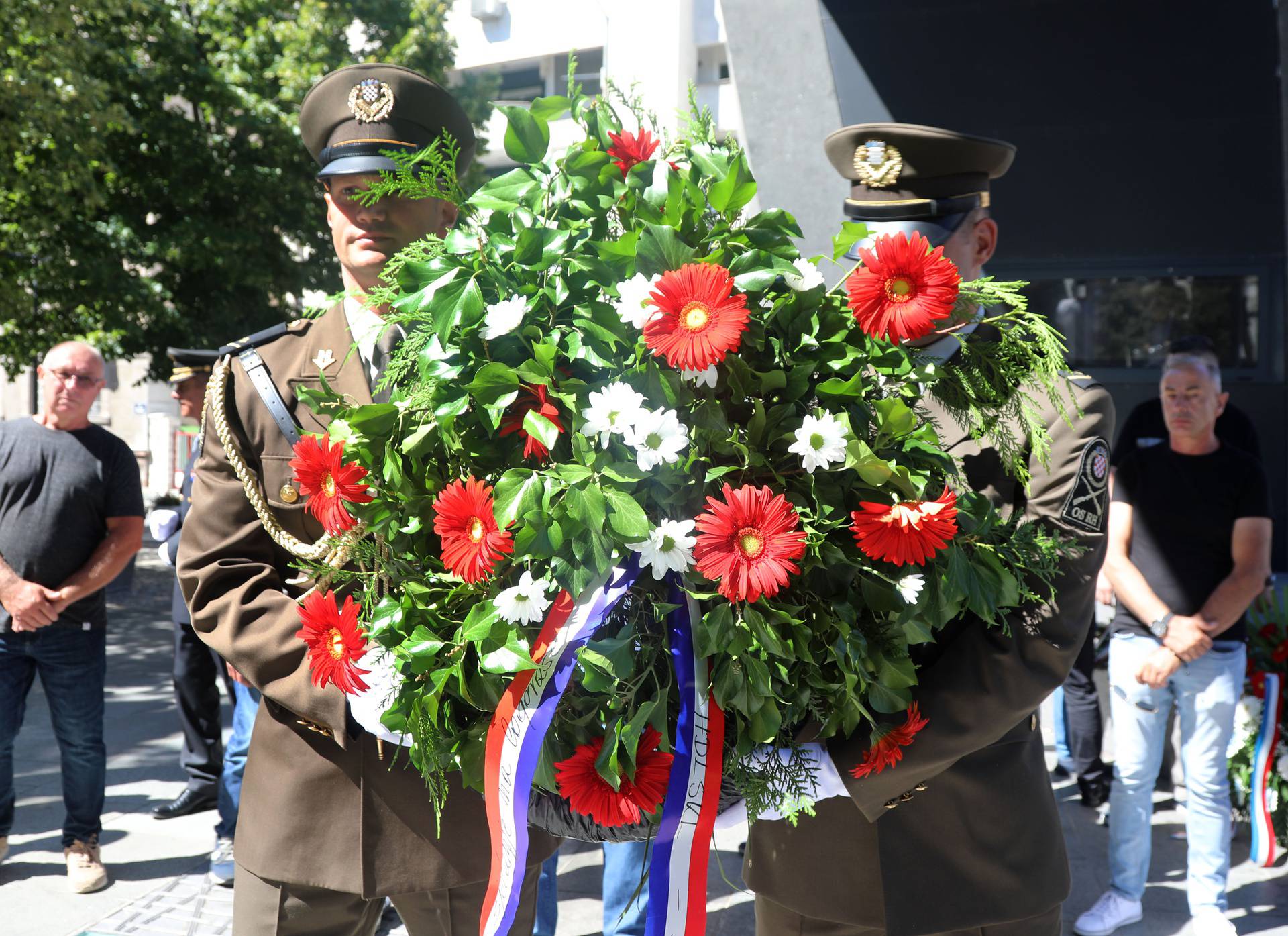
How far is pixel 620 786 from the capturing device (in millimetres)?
1432

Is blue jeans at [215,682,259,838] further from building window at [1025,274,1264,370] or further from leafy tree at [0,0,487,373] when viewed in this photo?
leafy tree at [0,0,487,373]

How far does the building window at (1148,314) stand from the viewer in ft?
23.5

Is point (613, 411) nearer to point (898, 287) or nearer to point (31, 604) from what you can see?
point (898, 287)

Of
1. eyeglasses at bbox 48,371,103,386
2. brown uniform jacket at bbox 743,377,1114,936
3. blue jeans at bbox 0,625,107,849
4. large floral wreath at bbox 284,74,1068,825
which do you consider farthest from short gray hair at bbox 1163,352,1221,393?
blue jeans at bbox 0,625,107,849

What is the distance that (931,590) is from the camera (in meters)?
1.45

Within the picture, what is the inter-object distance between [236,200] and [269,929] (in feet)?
41.4

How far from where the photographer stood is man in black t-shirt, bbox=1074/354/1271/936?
3.91 metres

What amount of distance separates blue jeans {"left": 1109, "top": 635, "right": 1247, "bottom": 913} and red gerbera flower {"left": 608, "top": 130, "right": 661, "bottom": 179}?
10.9 ft

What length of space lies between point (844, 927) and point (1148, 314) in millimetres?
6544

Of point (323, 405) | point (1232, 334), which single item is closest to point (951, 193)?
point (323, 405)

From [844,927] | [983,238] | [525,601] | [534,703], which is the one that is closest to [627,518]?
[525,601]

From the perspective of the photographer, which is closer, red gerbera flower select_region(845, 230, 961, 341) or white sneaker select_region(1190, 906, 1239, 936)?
red gerbera flower select_region(845, 230, 961, 341)

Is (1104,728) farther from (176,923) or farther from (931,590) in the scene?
(931,590)

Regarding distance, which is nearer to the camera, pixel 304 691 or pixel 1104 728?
pixel 304 691
